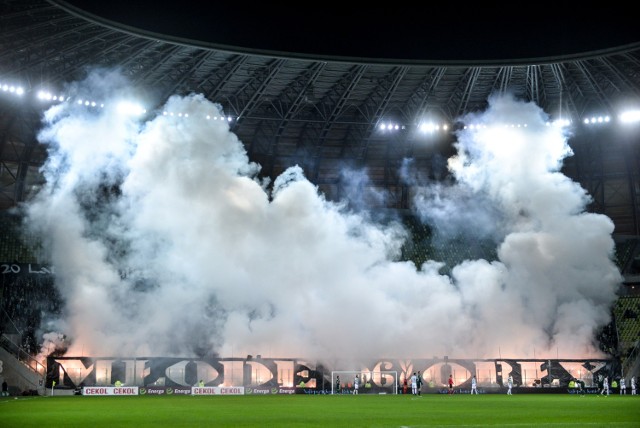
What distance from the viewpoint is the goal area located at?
54.2 meters

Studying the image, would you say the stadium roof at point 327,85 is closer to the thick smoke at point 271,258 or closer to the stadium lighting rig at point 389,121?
the stadium lighting rig at point 389,121

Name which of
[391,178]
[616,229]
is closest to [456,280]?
[391,178]

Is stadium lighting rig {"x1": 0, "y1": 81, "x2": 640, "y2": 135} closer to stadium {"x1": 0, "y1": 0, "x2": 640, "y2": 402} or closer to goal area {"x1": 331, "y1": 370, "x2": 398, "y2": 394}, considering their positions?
stadium {"x1": 0, "y1": 0, "x2": 640, "y2": 402}

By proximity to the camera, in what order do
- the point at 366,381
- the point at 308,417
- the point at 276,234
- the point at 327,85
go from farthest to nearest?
1. the point at 276,234
2. the point at 327,85
3. the point at 366,381
4. the point at 308,417

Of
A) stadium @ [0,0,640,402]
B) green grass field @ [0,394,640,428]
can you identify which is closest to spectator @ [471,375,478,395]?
stadium @ [0,0,640,402]

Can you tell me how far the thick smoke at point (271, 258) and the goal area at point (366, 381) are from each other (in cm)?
152

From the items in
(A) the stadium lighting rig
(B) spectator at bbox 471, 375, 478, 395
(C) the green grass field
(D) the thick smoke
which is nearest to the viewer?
(C) the green grass field

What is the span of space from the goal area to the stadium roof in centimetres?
1912

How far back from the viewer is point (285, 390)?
5316 cm

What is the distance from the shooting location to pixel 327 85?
185ft

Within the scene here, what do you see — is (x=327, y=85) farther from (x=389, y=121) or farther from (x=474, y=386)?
(x=474, y=386)

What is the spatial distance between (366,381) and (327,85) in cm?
2104

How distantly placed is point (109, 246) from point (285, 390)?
16.8 metres

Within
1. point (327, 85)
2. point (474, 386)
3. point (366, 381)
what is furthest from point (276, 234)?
point (474, 386)
